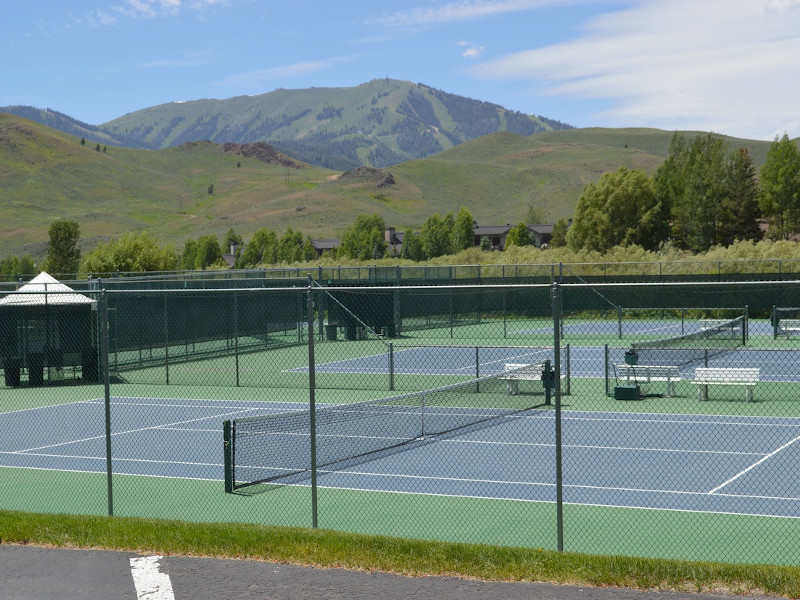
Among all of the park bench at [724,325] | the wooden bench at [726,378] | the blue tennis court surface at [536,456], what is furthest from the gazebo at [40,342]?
the park bench at [724,325]

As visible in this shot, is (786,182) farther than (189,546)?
Yes

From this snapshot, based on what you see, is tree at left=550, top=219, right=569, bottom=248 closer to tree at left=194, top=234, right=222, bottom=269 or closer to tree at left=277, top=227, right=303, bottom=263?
tree at left=277, top=227, right=303, bottom=263

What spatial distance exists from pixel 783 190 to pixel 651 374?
6129 cm

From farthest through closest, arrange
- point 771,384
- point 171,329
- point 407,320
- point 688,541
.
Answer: point 407,320
point 171,329
point 771,384
point 688,541

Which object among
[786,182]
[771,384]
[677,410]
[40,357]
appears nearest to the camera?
[677,410]

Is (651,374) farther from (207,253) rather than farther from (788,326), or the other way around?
(207,253)

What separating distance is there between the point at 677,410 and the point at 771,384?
4277mm

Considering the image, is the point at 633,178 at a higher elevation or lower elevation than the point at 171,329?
higher

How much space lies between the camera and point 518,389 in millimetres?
20359

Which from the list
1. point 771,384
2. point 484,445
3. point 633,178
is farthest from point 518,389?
point 633,178

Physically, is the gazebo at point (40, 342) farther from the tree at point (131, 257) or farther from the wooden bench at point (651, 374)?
the tree at point (131, 257)

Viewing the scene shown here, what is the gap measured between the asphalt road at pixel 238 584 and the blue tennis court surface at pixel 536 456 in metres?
4.19

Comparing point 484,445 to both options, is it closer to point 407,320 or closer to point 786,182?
point 407,320

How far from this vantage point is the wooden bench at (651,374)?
20062 mm
